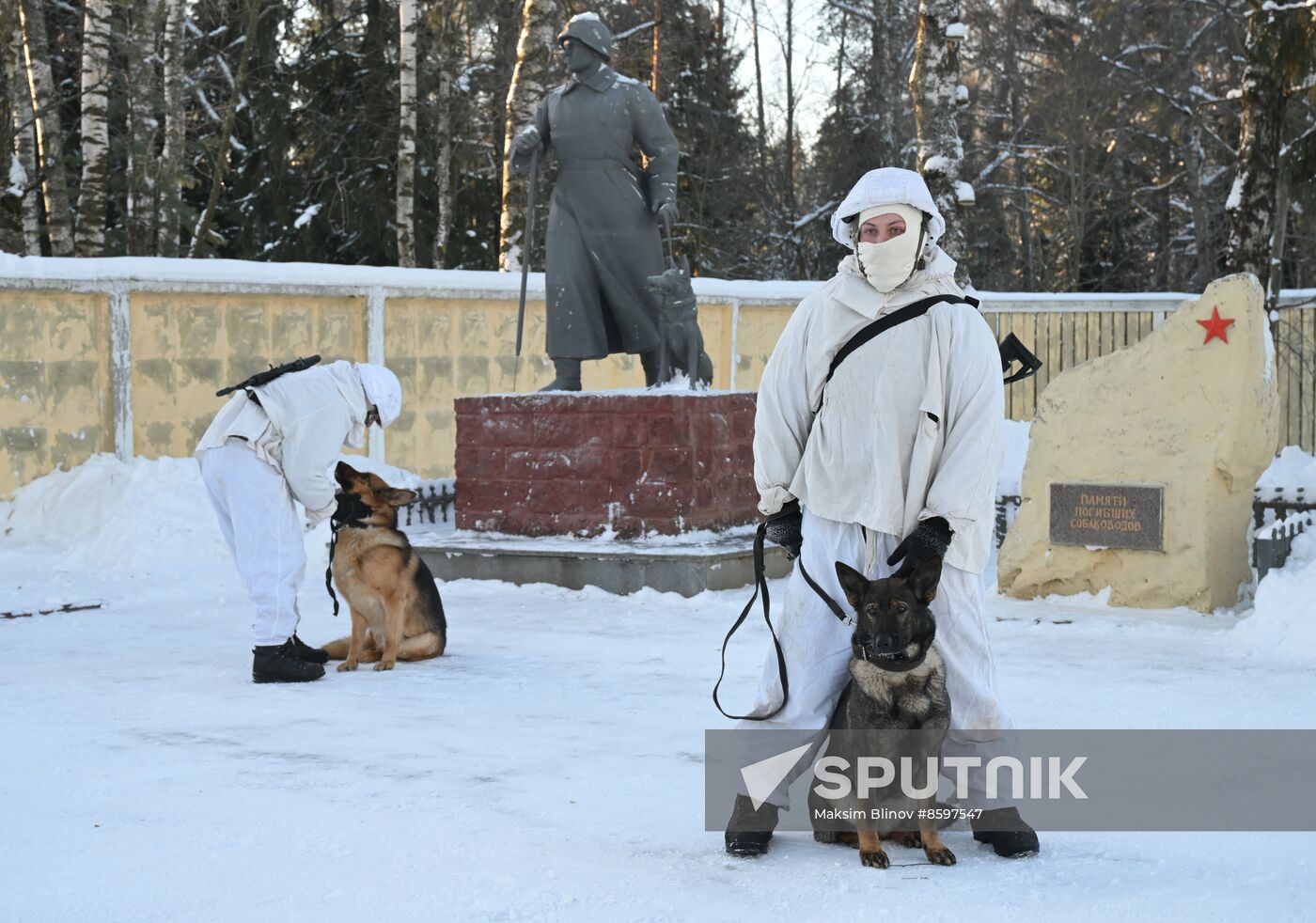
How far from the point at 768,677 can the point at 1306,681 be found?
11.6ft

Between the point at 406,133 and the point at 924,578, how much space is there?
16.6 m

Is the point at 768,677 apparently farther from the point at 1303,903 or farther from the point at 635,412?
the point at 635,412

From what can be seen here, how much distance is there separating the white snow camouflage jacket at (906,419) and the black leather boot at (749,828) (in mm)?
798

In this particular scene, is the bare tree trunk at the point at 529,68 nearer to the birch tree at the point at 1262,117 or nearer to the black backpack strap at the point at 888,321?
the birch tree at the point at 1262,117

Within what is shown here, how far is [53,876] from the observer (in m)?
3.72

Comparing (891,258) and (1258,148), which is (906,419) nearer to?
(891,258)

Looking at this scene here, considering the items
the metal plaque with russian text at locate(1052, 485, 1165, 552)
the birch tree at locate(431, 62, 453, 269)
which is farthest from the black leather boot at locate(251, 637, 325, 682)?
the birch tree at locate(431, 62, 453, 269)

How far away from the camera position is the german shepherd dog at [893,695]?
3689 mm

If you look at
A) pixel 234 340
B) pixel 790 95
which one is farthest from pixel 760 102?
pixel 234 340

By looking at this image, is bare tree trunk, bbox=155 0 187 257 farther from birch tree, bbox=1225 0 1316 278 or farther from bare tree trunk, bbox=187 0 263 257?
birch tree, bbox=1225 0 1316 278

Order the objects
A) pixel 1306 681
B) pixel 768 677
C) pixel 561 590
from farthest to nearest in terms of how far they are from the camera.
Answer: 1. pixel 561 590
2. pixel 1306 681
3. pixel 768 677

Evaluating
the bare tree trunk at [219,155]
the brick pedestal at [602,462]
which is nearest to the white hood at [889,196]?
the brick pedestal at [602,462]

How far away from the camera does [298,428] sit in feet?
21.0

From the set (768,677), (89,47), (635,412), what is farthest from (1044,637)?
(89,47)
